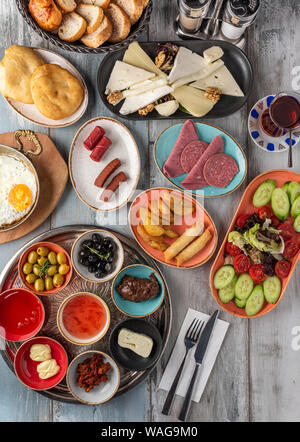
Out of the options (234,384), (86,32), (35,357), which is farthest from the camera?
(234,384)

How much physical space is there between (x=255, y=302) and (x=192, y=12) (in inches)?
51.5

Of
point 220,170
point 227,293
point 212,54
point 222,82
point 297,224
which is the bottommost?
point 227,293

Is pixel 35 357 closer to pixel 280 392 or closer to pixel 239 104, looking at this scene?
pixel 280 392

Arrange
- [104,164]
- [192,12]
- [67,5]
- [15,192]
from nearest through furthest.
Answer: [67,5], [192,12], [15,192], [104,164]

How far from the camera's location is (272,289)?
5.73ft

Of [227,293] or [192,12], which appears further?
[227,293]

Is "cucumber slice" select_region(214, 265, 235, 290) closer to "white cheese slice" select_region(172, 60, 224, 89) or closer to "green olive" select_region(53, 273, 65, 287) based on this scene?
"green olive" select_region(53, 273, 65, 287)

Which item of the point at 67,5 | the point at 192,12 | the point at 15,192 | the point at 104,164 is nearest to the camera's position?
the point at 67,5

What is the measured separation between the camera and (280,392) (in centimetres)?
184

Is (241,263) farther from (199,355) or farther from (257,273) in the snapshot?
(199,355)

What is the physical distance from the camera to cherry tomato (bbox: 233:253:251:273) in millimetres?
1741

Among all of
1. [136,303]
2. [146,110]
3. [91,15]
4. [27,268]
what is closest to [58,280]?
[27,268]
